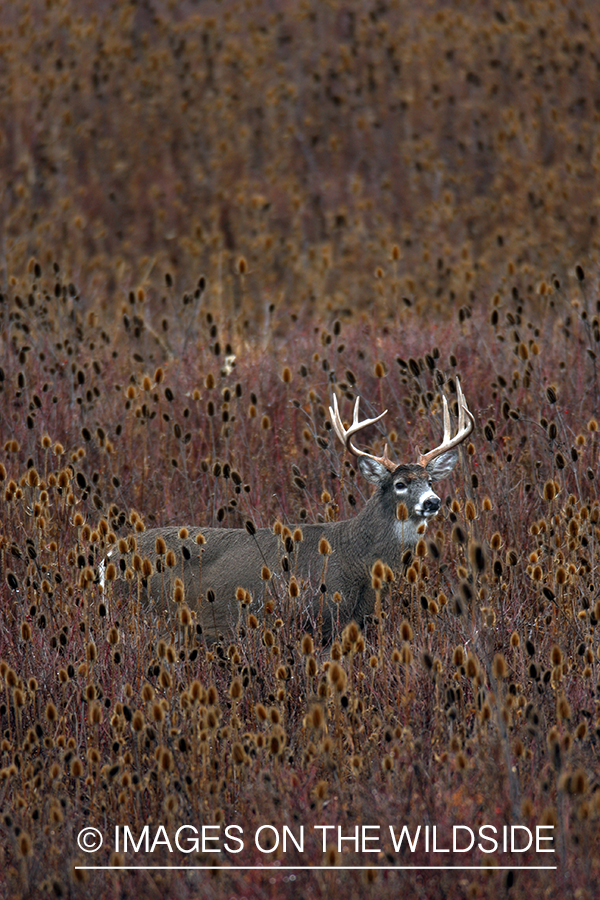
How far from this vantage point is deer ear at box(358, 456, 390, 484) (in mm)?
5363

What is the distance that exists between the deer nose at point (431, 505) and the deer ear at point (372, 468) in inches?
17.2

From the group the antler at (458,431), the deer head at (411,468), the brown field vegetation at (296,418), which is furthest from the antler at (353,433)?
the brown field vegetation at (296,418)

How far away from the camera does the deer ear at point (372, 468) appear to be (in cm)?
536

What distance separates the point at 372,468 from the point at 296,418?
2.24 metres

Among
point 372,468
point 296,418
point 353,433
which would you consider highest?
point 353,433

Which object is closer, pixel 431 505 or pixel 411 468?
pixel 431 505

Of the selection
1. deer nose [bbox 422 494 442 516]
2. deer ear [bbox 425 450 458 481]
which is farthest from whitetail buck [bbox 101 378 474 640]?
deer nose [bbox 422 494 442 516]

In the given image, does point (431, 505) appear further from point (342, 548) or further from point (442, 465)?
point (342, 548)

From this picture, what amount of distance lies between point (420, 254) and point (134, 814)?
12463mm

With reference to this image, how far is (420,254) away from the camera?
1509 cm

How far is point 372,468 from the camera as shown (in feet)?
17.7

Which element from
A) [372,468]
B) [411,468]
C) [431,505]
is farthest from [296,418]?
[431,505]

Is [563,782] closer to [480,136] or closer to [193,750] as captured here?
[193,750]

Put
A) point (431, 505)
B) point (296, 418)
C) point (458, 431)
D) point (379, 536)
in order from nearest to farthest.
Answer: point (431, 505) → point (458, 431) → point (379, 536) → point (296, 418)
